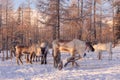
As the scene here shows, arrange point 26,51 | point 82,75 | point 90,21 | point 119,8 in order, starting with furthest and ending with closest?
point 90,21
point 119,8
point 26,51
point 82,75

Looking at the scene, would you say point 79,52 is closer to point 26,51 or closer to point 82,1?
point 26,51

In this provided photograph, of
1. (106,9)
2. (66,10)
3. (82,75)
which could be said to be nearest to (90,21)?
(106,9)

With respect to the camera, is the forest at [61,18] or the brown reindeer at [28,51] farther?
the forest at [61,18]

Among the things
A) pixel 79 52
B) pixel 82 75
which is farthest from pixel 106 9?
pixel 82 75

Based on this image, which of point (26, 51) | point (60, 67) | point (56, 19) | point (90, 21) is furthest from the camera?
point (90, 21)

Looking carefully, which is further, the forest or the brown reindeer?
the forest

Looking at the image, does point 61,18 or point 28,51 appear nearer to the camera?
point 28,51

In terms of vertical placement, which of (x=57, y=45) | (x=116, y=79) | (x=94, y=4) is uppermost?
(x=94, y=4)

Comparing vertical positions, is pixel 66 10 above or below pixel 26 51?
above

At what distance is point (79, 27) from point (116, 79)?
Result: 2927 centimetres

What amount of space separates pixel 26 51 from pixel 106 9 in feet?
91.8

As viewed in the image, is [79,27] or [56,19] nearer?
[56,19]

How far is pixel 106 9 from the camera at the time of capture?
46969mm

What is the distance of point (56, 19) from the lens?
29.8m
